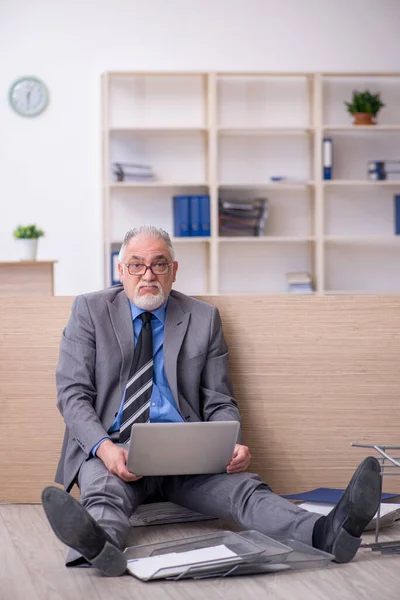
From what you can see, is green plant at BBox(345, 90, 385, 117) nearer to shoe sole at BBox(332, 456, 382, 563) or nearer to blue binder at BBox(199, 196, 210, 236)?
blue binder at BBox(199, 196, 210, 236)

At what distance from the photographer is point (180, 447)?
2.41 m

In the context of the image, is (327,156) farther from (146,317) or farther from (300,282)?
(146,317)

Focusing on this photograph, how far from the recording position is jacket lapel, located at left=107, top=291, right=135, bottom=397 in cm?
263

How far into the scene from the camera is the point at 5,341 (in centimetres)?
286

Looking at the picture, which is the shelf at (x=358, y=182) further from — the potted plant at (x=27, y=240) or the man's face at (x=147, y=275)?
the man's face at (x=147, y=275)

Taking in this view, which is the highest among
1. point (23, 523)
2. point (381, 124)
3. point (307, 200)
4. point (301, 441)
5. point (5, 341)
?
point (381, 124)

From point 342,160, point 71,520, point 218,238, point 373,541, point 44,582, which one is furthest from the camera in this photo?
point 342,160

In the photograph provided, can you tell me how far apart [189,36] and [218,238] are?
154 centimetres

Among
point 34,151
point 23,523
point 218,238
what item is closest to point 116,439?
point 23,523

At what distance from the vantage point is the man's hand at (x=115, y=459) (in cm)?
242

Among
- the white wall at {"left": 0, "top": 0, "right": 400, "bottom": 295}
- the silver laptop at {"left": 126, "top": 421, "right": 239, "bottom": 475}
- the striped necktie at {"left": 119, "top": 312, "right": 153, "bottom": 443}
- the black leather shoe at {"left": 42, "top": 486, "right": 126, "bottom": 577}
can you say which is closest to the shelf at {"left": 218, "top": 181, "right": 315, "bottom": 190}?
the white wall at {"left": 0, "top": 0, "right": 400, "bottom": 295}

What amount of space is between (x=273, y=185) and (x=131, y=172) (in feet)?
3.44

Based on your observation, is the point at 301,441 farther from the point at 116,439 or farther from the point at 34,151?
the point at 34,151

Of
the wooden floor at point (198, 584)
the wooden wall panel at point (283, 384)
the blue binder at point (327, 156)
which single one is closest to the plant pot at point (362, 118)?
the blue binder at point (327, 156)
